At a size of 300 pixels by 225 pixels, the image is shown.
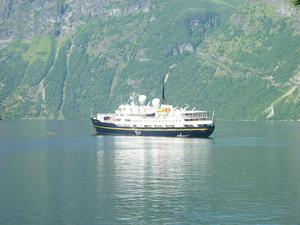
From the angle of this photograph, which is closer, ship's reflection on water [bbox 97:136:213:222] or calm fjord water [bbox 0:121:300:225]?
calm fjord water [bbox 0:121:300:225]

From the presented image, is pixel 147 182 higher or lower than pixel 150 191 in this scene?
higher

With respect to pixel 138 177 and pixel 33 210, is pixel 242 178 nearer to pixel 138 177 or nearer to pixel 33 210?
pixel 138 177

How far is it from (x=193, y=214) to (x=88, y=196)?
22879 millimetres

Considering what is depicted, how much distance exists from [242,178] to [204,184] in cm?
1191

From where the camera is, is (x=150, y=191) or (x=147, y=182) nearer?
(x=150, y=191)

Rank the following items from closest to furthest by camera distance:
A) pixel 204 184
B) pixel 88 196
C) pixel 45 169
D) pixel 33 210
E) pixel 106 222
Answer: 1. pixel 106 222
2. pixel 33 210
3. pixel 88 196
4. pixel 204 184
5. pixel 45 169

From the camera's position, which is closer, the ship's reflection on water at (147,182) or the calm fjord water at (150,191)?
the calm fjord water at (150,191)

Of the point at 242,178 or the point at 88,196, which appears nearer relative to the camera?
the point at 88,196

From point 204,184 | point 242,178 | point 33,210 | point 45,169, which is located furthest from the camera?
point 45,169

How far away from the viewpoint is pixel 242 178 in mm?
147125

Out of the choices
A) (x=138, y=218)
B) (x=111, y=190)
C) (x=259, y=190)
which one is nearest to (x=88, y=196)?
(x=111, y=190)

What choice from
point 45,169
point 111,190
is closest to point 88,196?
point 111,190

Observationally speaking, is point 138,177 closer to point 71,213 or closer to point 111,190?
point 111,190

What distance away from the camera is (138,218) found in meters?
107
